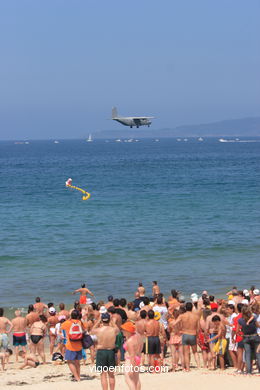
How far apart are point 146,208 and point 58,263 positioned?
22503mm

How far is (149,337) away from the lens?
44.3 feet

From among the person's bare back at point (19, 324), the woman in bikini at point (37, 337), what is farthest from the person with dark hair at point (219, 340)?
the person's bare back at point (19, 324)

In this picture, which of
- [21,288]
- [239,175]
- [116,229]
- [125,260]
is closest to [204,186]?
[239,175]

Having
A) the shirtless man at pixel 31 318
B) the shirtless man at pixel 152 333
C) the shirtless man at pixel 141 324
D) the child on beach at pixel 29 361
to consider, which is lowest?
the child on beach at pixel 29 361

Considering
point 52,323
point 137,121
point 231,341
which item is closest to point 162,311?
point 231,341

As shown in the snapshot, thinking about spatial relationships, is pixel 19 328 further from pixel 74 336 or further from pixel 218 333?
pixel 218 333

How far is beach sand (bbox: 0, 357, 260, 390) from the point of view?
12773 mm

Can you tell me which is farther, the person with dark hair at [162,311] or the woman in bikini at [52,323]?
the woman in bikini at [52,323]

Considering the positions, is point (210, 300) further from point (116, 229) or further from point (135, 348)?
point (116, 229)

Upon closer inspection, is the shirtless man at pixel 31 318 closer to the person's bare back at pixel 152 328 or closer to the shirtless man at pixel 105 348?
the person's bare back at pixel 152 328

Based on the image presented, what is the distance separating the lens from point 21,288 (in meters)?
26.1

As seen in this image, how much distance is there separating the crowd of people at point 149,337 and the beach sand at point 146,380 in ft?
0.92

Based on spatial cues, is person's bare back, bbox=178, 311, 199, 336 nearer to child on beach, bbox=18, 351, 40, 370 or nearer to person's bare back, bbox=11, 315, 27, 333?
child on beach, bbox=18, 351, 40, 370

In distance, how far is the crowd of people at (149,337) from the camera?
1155cm
